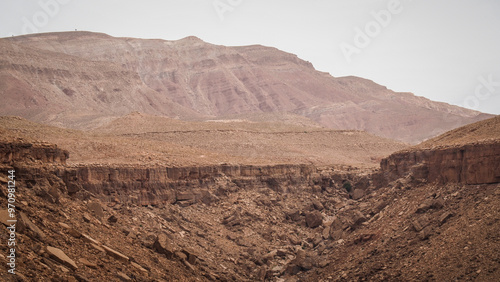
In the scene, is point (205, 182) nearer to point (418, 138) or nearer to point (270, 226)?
point (270, 226)

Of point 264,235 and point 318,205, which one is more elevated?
point 318,205

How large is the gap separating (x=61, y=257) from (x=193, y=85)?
12724 centimetres

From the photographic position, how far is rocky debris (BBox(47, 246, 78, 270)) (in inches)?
635

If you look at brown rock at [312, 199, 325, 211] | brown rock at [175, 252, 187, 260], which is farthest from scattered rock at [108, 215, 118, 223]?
brown rock at [312, 199, 325, 211]

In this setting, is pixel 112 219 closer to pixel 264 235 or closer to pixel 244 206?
pixel 264 235

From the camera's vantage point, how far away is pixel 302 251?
29516 millimetres

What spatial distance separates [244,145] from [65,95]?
5184cm

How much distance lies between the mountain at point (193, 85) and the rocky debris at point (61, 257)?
76.2 metres

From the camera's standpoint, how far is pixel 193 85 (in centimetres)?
14262

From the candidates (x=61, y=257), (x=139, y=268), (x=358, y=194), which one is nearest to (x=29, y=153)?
(x=139, y=268)

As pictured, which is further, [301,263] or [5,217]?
[301,263]

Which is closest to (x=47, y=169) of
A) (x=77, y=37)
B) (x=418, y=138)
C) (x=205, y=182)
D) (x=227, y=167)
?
(x=205, y=182)

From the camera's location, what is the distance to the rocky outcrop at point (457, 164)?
26.4 meters

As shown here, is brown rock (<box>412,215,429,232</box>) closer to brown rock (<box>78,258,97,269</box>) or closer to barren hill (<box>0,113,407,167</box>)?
brown rock (<box>78,258,97,269</box>)
